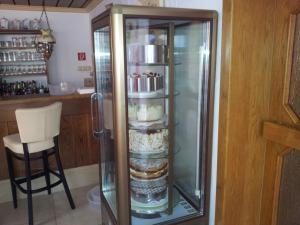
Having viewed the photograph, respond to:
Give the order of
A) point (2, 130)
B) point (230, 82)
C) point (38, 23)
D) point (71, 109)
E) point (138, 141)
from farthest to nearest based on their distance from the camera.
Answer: point (38, 23) → point (71, 109) → point (2, 130) → point (138, 141) → point (230, 82)

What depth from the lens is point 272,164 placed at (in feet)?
5.20

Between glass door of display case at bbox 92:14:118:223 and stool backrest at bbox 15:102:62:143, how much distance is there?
455mm

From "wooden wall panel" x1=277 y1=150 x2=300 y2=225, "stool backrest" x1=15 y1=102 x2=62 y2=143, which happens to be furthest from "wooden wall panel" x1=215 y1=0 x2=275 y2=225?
"stool backrest" x1=15 y1=102 x2=62 y2=143

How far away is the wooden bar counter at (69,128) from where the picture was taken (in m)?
2.76

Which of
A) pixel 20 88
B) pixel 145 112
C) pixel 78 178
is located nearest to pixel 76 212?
pixel 78 178

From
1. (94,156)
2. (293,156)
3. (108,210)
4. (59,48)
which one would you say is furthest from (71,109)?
(59,48)

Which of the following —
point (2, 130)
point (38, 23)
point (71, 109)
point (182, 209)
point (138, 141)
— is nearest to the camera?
point (138, 141)

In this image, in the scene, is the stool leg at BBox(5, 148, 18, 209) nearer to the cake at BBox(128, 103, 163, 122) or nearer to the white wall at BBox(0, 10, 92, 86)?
the cake at BBox(128, 103, 163, 122)

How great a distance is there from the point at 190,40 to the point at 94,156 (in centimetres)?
201

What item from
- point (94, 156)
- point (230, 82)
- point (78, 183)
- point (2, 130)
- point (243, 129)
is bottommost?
point (78, 183)

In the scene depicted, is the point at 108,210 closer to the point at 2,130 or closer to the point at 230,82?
the point at 230,82

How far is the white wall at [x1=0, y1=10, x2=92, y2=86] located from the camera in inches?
200

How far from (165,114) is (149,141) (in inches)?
8.0

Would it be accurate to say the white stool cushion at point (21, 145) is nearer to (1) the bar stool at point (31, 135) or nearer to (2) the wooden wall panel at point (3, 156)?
(1) the bar stool at point (31, 135)
